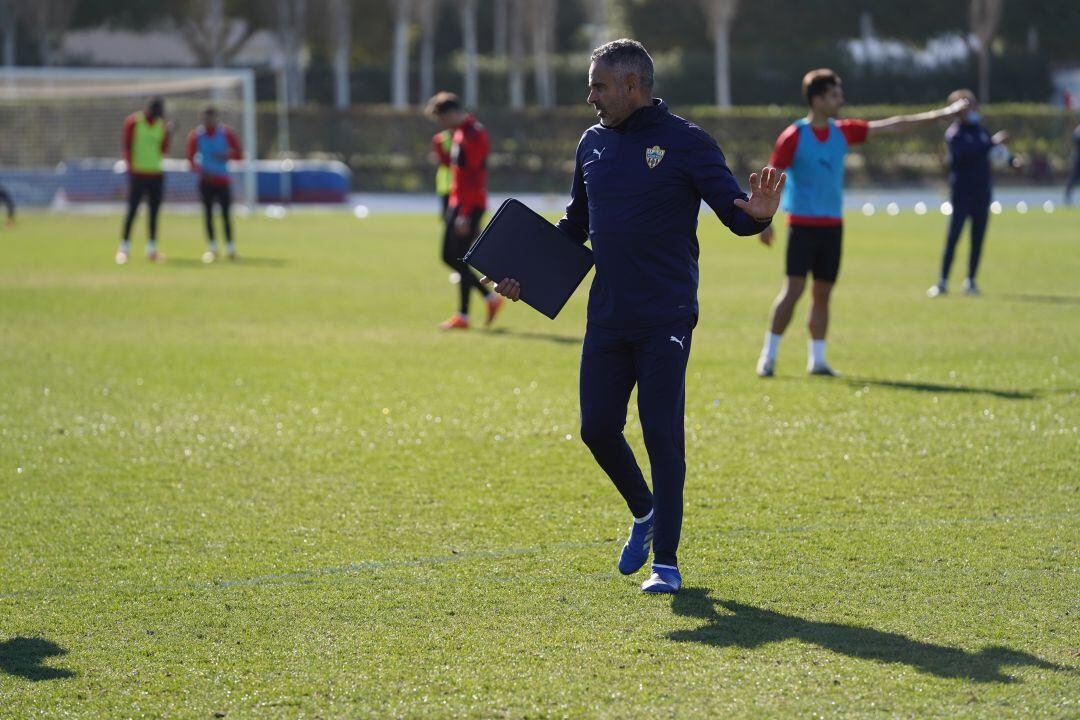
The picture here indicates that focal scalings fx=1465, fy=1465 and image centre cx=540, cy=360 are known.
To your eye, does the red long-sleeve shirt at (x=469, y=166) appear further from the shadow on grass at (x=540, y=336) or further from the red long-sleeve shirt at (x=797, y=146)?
the red long-sleeve shirt at (x=797, y=146)

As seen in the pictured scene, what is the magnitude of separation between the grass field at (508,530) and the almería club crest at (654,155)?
67.6 inches

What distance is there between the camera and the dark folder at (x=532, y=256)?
617 centimetres

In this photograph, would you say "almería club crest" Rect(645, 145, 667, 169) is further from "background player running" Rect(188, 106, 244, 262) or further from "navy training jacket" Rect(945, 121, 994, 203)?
"background player running" Rect(188, 106, 244, 262)

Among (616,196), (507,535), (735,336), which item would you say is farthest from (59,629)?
(735,336)

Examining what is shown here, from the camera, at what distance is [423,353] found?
508 inches

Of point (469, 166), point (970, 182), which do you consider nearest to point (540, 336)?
point (469, 166)

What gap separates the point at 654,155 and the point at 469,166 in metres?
8.16

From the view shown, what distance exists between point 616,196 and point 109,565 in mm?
2726

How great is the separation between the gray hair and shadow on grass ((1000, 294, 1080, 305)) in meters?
11.6

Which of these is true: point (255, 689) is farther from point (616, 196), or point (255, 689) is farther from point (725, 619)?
point (616, 196)

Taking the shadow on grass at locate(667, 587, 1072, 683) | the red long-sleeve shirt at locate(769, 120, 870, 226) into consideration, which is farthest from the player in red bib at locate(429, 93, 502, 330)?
the shadow on grass at locate(667, 587, 1072, 683)

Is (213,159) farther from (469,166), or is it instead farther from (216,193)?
(469,166)

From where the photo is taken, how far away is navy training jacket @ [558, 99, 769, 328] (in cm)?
577

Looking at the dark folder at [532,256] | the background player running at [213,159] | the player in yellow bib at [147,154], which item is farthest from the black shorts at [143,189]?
the dark folder at [532,256]
